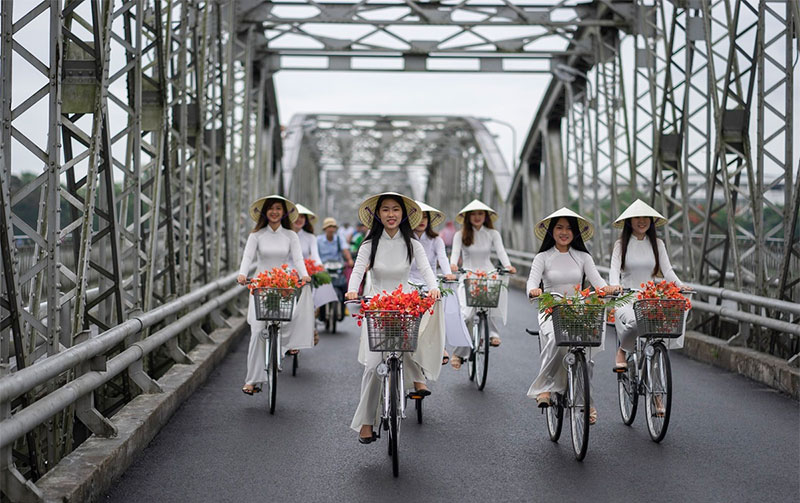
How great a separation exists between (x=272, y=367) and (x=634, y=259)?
307cm

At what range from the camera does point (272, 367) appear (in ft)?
28.3

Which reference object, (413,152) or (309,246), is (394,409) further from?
(413,152)

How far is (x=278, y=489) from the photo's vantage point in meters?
5.96

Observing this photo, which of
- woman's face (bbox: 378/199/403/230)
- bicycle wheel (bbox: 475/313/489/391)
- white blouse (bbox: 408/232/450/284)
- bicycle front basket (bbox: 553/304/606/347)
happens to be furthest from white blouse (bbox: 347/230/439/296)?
bicycle wheel (bbox: 475/313/489/391)

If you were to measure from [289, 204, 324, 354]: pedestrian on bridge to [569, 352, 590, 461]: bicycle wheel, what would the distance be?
3691 millimetres

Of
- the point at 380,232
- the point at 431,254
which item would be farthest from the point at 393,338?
the point at 431,254

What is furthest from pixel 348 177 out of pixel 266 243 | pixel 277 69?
pixel 266 243

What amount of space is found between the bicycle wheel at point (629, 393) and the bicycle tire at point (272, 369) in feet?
9.11

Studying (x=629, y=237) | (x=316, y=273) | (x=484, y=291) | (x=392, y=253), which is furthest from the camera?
Result: (x=316, y=273)

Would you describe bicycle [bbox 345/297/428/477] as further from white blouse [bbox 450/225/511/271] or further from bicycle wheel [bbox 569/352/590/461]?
white blouse [bbox 450/225/511/271]

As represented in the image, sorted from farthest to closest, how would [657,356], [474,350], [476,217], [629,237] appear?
[476,217] → [474,350] → [629,237] → [657,356]

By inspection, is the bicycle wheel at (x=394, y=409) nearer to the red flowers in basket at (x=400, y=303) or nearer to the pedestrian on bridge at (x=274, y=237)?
the red flowers in basket at (x=400, y=303)

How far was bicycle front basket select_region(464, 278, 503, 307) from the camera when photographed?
1046 cm

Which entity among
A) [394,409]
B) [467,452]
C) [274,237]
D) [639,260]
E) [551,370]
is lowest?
[467,452]
